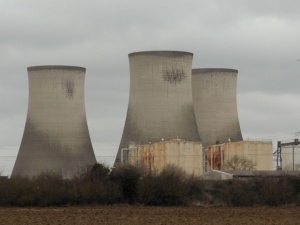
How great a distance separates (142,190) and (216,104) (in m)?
15.6

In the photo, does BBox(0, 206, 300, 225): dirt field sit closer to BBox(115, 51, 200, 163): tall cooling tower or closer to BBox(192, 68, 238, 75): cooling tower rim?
BBox(115, 51, 200, 163): tall cooling tower

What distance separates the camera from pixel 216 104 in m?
40.6

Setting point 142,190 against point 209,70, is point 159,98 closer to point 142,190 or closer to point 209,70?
point 209,70

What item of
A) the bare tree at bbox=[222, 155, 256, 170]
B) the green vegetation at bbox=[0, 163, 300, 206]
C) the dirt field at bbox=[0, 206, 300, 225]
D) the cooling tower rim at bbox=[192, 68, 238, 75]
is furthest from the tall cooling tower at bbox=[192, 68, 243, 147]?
the dirt field at bbox=[0, 206, 300, 225]

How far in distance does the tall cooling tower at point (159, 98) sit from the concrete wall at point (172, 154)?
72 cm

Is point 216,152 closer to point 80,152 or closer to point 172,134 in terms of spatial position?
point 172,134

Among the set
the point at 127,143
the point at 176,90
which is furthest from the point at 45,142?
the point at 176,90

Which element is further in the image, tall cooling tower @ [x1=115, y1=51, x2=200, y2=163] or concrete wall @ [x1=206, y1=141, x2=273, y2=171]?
concrete wall @ [x1=206, y1=141, x2=273, y2=171]

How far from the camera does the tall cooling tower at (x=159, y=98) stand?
35.5 meters

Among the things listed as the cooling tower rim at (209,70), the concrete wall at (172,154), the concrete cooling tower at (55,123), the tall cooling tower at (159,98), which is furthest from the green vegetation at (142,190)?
the cooling tower rim at (209,70)

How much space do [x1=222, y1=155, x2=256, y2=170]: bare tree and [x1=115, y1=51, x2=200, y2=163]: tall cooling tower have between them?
1.94m

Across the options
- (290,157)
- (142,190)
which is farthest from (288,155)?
(142,190)

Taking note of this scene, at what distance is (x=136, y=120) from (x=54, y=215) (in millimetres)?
16296

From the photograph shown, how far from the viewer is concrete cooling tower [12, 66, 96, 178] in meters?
37.4
